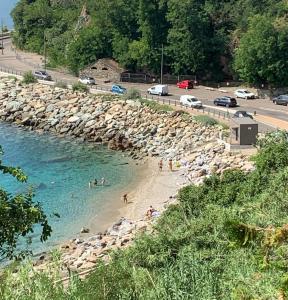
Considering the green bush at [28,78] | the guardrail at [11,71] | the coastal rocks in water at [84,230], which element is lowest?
the coastal rocks in water at [84,230]

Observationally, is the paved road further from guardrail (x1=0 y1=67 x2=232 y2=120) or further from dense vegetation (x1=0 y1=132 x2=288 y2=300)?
dense vegetation (x1=0 y1=132 x2=288 y2=300)

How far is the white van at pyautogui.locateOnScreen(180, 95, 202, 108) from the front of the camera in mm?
54756

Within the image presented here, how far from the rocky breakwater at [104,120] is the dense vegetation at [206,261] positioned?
2242cm

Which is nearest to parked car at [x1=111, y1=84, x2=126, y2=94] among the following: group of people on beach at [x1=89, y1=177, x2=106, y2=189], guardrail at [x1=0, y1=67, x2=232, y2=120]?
guardrail at [x1=0, y1=67, x2=232, y2=120]

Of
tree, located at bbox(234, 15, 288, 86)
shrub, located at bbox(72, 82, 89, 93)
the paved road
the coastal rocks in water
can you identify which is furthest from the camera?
shrub, located at bbox(72, 82, 89, 93)

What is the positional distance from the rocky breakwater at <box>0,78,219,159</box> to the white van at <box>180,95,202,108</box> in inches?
91.7

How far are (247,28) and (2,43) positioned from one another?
5395 cm

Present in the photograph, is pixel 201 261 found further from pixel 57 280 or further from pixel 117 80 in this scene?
pixel 117 80

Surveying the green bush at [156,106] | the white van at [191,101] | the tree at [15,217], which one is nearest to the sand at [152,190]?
the green bush at [156,106]

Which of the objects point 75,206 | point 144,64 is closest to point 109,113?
point 144,64

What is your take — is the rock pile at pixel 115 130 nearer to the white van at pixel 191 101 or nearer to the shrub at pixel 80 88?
the shrub at pixel 80 88

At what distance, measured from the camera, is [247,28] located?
64.8m

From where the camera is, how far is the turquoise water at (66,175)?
36.1 metres

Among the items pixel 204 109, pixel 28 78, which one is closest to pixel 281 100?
pixel 204 109
